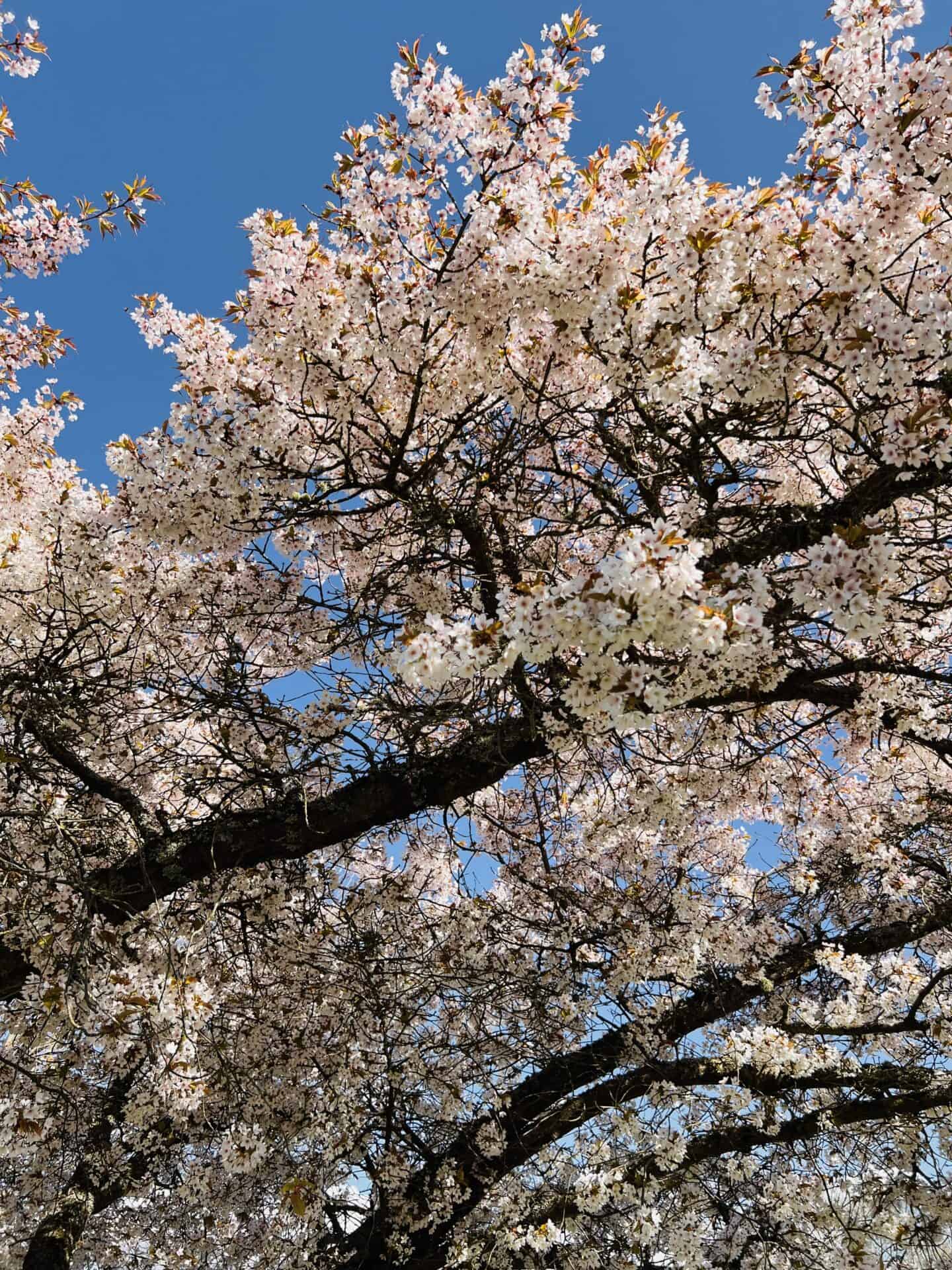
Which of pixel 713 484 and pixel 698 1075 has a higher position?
pixel 713 484

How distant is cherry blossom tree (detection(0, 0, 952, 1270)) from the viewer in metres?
3.00

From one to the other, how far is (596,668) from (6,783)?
14.0 ft

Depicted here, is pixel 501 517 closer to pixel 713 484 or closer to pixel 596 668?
pixel 713 484

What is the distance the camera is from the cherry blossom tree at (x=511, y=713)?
300 cm

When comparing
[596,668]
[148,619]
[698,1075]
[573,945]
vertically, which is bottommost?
[698,1075]

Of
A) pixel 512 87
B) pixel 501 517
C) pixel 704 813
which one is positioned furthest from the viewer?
pixel 704 813

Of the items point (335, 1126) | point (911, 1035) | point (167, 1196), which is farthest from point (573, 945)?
point (167, 1196)

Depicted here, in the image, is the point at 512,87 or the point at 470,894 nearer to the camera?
the point at 512,87

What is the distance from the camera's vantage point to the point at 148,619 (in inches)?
211

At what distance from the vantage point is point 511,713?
4.59 m

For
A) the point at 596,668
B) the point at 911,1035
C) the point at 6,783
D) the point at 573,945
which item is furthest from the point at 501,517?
the point at 911,1035

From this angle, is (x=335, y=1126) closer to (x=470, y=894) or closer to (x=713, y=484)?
(x=470, y=894)

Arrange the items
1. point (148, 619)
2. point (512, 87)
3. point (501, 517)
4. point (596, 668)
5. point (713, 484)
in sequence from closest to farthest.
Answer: point (596, 668) → point (512, 87) → point (713, 484) → point (501, 517) → point (148, 619)

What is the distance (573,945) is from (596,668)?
150 inches
